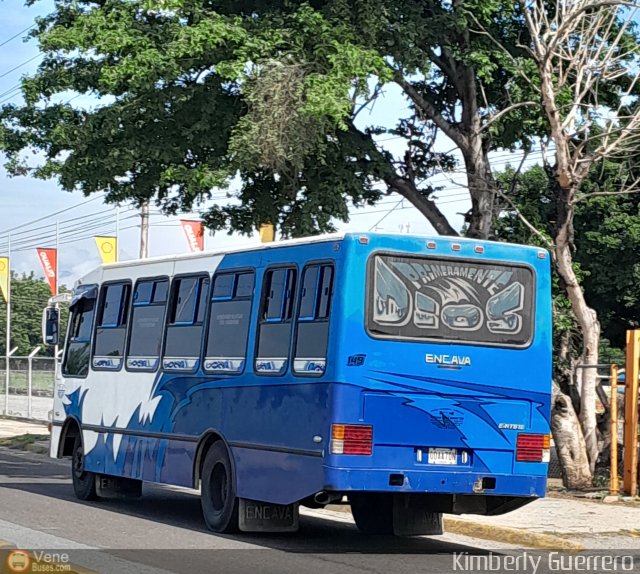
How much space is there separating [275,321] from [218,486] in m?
2.06

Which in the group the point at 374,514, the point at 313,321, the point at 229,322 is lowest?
the point at 374,514

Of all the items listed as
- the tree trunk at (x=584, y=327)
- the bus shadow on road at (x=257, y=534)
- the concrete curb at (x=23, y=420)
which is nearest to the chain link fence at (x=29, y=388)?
the concrete curb at (x=23, y=420)

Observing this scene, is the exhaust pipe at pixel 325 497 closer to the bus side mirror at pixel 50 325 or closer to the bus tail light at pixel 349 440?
the bus tail light at pixel 349 440

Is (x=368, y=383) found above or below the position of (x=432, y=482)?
above

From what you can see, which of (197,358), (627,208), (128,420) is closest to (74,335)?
(128,420)

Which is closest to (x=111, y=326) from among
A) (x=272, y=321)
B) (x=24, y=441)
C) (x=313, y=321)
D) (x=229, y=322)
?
(x=229, y=322)

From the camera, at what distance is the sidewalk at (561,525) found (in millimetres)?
13859

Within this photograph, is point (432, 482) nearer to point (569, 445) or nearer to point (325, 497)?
point (325, 497)

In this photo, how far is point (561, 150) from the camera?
18.8 metres

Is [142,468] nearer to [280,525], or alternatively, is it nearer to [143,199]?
[280,525]

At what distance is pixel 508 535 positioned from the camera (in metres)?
14.2

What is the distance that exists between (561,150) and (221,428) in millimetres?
7039

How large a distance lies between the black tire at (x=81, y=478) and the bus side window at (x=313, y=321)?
18.2ft

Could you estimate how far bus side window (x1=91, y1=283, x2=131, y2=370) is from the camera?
17.5 meters
